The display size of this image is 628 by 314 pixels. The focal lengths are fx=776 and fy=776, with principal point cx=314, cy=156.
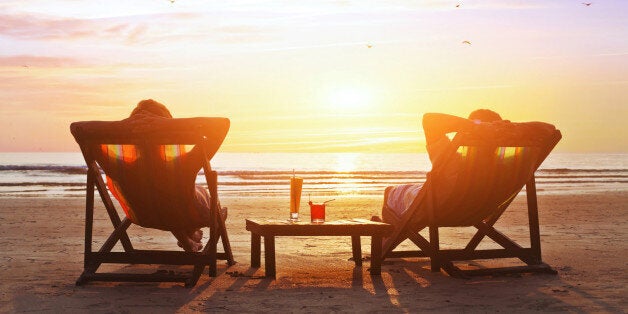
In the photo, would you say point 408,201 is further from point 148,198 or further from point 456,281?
point 148,198

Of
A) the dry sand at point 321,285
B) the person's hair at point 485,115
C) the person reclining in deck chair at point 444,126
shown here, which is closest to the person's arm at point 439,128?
the person reclining in deck chair at point 444,126

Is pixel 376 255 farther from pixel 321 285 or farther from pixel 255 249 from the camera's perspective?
pixel 255 249

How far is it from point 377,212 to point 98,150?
9.55 meters

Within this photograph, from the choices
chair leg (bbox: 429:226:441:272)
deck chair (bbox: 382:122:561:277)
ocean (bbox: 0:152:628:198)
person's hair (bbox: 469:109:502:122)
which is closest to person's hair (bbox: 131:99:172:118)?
deck chair (bbox: 382:122:561:277)

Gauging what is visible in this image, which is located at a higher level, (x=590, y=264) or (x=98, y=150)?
(x=98, y=150)

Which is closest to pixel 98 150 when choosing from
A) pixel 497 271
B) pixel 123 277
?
pixel 123 277

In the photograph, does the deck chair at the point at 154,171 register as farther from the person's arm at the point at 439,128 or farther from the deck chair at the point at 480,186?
the deck chair at the point at 480,186

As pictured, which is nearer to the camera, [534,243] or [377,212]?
[534,243]

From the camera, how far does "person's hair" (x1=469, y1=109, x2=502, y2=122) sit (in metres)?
6.67

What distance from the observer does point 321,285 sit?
5957 mm

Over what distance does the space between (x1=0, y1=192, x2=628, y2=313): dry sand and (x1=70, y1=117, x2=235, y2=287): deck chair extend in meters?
0.19

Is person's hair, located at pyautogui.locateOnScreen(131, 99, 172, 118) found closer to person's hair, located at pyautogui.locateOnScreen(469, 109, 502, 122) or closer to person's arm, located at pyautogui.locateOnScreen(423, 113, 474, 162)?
person's arm, located at pyautogui.locateOnScreen(423, 113, 474, 162)

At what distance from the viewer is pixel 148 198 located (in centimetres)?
611

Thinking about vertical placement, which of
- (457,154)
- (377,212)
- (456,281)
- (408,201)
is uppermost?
(457,154)
